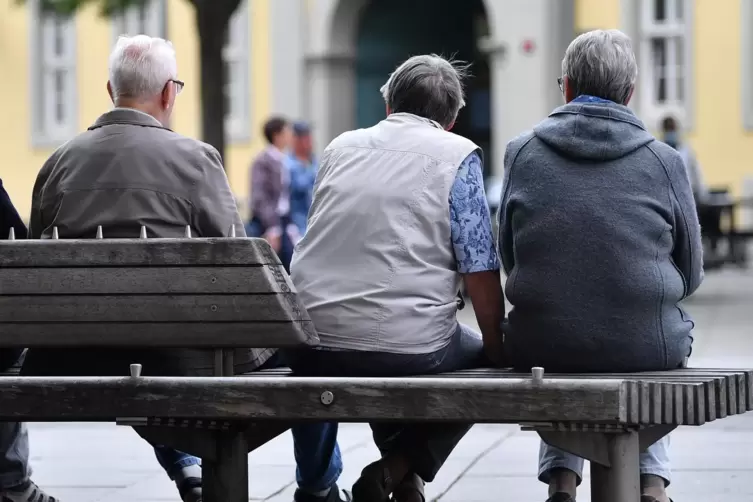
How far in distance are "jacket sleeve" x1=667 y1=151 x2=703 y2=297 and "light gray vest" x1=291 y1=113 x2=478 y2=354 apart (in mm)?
588

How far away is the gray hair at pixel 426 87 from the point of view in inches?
197

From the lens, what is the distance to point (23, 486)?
5555 millimetres

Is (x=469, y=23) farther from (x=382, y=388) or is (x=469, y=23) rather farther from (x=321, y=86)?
(x=382, y=388)

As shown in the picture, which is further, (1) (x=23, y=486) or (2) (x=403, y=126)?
(1) (x=23, y=486)

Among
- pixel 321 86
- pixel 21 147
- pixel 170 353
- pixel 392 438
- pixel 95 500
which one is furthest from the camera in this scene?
pixel 21 147

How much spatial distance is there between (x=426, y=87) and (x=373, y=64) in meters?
22.2

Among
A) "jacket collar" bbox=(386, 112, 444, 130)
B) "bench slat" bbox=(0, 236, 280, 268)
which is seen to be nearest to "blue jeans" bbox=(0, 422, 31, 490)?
"bench slat" bbox=(0, 236, 280, 268)

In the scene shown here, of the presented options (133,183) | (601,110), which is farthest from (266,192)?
(601,110)

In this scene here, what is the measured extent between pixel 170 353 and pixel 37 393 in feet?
1.34

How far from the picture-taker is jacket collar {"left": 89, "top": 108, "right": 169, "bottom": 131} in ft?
16.7

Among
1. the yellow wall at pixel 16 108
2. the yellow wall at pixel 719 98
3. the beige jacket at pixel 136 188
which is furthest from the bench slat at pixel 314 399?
the yellow wall at pixel 16 108

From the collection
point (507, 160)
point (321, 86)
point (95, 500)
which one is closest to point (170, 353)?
point (507, 160)

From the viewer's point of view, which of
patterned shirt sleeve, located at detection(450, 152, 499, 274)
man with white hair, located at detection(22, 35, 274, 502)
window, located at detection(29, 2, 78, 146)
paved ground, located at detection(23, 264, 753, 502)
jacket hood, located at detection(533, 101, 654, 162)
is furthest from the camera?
window, located at detection(29, 2, 78, 146)

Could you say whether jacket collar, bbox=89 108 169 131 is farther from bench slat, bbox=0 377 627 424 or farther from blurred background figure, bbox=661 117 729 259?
blurred background figure, bbox=661 117 729 259
